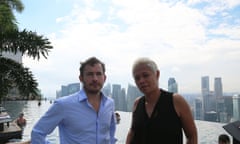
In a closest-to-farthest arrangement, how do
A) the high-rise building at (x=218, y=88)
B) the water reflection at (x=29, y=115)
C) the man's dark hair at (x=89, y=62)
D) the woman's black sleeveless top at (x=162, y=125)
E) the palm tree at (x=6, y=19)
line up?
the woman's black sleeveless top at (x=162, y=125) → the man's dark hair at (x=89, y=62) → the palm tree at (x=6, y=19) → the water reflection at (x=29, y=115) → the high-rise building at (x=218, y=88)

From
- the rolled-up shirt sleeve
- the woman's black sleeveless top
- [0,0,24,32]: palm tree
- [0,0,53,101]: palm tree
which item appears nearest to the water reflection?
the rolled-up shirt sleeve

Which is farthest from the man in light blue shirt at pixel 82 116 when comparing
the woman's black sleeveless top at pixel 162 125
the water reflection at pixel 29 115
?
the water reflection at pixel 29 115

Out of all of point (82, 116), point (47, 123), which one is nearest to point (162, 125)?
point (82, 116)

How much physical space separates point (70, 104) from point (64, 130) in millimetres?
228

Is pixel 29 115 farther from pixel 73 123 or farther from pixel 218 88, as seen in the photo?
pixel 73 123

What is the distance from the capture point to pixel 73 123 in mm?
2408

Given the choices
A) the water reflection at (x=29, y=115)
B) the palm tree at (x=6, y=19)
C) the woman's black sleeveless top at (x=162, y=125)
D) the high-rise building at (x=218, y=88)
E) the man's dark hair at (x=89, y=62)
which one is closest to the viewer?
the woman's black sleeveless top at (x=162, y=125)

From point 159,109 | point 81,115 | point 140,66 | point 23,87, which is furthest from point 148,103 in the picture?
point 23,87

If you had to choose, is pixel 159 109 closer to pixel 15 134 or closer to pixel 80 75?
pixel 80 75

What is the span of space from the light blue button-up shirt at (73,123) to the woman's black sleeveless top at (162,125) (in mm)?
351

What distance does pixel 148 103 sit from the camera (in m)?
2.55

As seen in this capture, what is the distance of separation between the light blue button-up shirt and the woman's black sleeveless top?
1.15ft

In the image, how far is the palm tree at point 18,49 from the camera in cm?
930

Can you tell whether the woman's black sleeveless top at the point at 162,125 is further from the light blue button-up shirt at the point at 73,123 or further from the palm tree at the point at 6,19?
the palm tree at the point at 6,19
